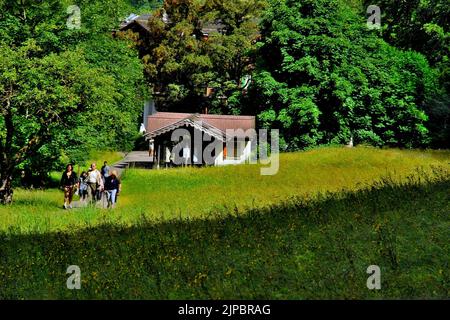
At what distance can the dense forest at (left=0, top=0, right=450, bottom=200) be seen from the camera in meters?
23.5

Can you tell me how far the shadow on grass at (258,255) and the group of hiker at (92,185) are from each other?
889 cm

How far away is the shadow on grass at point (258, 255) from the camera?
884 centimetres

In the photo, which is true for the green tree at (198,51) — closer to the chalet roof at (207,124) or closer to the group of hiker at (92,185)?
the chalet roof at (207,124)

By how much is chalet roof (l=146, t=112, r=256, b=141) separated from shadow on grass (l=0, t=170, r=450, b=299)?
31.5 m

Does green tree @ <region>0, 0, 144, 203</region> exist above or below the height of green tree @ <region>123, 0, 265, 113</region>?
below

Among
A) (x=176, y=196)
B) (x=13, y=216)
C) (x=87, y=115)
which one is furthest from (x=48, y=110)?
(x=176, y=196)

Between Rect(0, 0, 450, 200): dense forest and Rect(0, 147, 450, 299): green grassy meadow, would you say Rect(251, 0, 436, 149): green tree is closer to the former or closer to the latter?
Rect(0, 0, 450, 200): dense forest

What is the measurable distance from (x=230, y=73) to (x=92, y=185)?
120ft

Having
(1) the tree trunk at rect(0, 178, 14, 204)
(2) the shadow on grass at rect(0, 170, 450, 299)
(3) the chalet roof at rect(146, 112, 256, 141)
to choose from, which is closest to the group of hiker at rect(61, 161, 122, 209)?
(1) the tree trunk at rect(0, 178, 14, 204)

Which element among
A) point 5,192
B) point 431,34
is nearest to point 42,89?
point 5,192

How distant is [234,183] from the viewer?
32.3 m

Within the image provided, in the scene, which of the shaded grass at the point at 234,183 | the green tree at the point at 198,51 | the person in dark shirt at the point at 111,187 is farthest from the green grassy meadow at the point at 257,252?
the green tree at the point at 198,51

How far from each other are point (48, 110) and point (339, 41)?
28.7 metres
